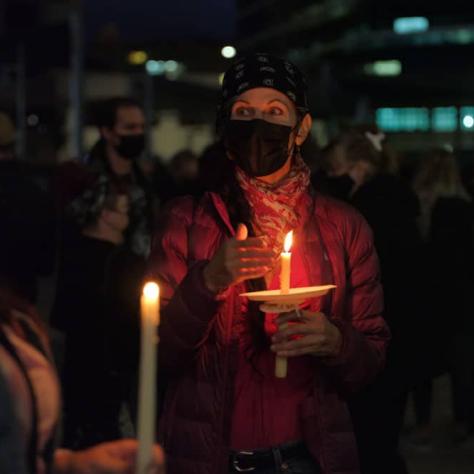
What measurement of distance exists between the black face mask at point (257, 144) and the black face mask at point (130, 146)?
301 cm

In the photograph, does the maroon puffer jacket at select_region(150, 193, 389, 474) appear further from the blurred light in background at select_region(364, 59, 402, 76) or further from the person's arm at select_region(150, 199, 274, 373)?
the blurred light in background at select_region(364, 59, 402, 76)

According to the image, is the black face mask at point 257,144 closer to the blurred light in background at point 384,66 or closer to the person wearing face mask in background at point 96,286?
the person wearing face mask in background at point 96,286

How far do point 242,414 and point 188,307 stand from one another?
32 cm

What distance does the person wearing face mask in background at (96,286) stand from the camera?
5379 mm

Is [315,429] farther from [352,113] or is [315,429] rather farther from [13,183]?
[352,113]

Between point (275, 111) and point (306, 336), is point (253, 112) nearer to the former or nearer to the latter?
point (275, 111)

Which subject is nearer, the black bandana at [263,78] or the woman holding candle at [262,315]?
the woman holding candle at [262,315]

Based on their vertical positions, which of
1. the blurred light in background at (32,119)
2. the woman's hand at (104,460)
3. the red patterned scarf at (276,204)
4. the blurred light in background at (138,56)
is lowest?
the woman's hand at (104,460)

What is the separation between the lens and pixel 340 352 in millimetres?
3002

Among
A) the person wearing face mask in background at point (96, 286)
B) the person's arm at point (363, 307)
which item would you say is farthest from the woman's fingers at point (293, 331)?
the person wearing face mask in background at point (96, 286)

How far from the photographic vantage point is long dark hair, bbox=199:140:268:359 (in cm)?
305

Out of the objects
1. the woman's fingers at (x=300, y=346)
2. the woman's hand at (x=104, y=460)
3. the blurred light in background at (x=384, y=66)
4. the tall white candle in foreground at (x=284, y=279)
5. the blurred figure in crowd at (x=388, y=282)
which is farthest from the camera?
the blurred light in background at (x=384, y=66)

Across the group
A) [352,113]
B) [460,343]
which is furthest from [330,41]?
[460,343]

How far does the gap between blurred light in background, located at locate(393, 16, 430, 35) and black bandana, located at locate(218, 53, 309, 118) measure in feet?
238
